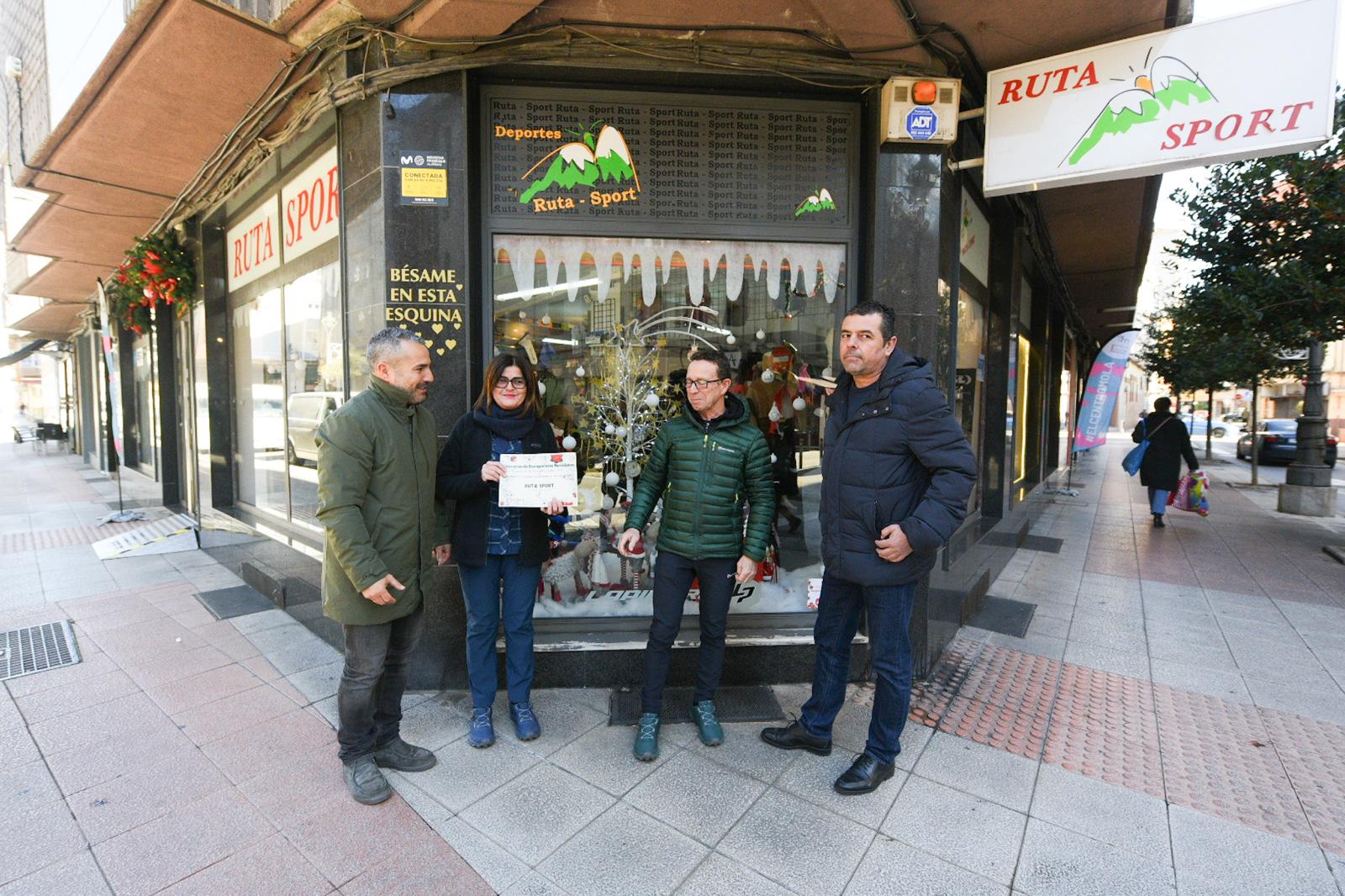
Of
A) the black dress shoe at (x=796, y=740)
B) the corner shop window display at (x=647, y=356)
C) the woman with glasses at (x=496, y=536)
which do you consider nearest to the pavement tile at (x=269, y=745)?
the woman with glasses at (x=496, y=536)

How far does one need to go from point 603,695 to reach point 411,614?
1.33 metres

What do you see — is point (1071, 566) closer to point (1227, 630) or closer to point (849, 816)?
point (1227, 630)

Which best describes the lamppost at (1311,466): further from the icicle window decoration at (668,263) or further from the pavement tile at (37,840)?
the pavement tile at (37,840)

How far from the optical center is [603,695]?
370 centimetres

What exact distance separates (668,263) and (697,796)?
312 centimetres

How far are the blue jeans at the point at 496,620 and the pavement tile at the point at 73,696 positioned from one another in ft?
7.63

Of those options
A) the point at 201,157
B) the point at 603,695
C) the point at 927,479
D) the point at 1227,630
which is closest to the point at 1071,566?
the point at 1227,630

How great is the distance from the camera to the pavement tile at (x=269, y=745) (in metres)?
3.01

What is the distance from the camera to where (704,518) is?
311 cm

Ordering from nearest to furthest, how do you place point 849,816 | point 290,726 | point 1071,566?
point 849,816, point 290,726, point 1071,566

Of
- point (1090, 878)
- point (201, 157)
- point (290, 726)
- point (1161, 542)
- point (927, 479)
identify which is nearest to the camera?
point (1090, 878)

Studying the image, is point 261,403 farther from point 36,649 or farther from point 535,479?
point 535,479

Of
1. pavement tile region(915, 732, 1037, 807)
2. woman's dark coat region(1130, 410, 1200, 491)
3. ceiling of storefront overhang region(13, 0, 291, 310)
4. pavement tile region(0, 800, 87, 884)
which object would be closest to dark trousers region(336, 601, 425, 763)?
pavement tile region(0, 800, 87, 884)

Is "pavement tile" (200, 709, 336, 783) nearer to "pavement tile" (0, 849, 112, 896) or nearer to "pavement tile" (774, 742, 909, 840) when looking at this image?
"pavement tile" (0, 849, 112, 896)
